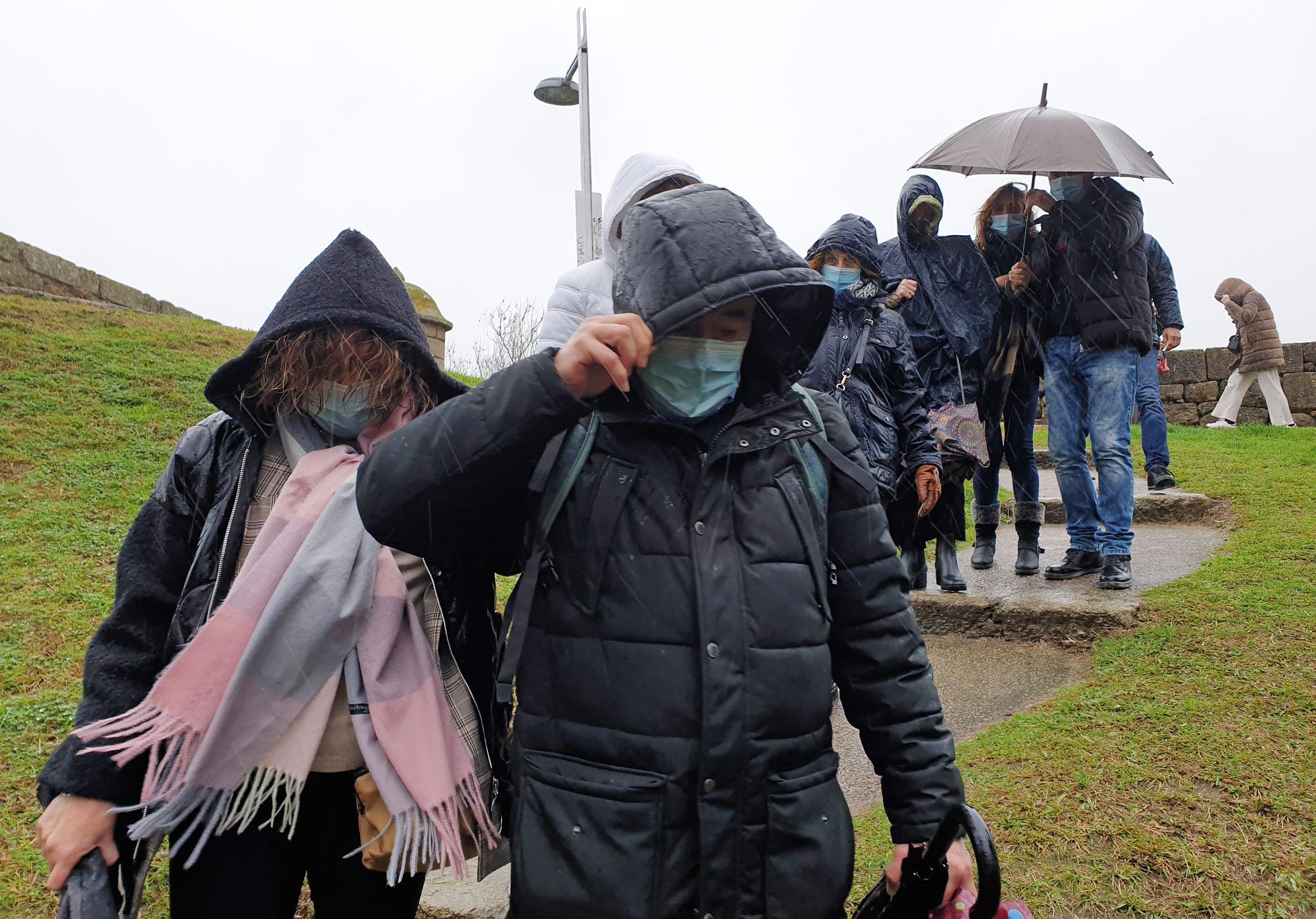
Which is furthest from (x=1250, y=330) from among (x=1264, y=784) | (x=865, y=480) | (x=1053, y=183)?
(x=865, y=480)

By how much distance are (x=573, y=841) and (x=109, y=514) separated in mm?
5961

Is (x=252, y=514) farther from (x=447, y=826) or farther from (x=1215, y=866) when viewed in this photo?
(x=1215, y=866)

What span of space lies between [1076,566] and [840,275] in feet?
8.76

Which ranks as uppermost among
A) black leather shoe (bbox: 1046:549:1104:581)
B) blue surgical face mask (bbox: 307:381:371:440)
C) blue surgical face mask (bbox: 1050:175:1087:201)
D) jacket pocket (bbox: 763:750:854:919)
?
blue surgical face mask (bbox: 1050:175:1087:201)

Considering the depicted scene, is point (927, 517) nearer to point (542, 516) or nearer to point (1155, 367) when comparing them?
point (542, 516)

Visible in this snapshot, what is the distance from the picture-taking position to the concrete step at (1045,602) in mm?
4734

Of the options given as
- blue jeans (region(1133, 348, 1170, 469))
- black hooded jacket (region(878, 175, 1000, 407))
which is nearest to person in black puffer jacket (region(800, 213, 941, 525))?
black hooded jacket (region(878, 175, 1000, 407))

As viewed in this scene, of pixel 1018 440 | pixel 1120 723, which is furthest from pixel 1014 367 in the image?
pixel 1120 723

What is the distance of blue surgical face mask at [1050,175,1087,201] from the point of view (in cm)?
516

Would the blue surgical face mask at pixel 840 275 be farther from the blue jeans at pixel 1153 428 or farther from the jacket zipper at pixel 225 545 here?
the blue jeans at pixel 1153 428

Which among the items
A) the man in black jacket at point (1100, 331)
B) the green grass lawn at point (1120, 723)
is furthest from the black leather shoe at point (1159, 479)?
the man in black jacket at point (1100, 331)

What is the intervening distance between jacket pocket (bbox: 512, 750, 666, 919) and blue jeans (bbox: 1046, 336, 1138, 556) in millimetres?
4197

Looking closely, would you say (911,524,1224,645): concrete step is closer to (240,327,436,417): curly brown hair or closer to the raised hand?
(240,327,436,417): curly brown hair

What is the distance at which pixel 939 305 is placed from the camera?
16.8ft
